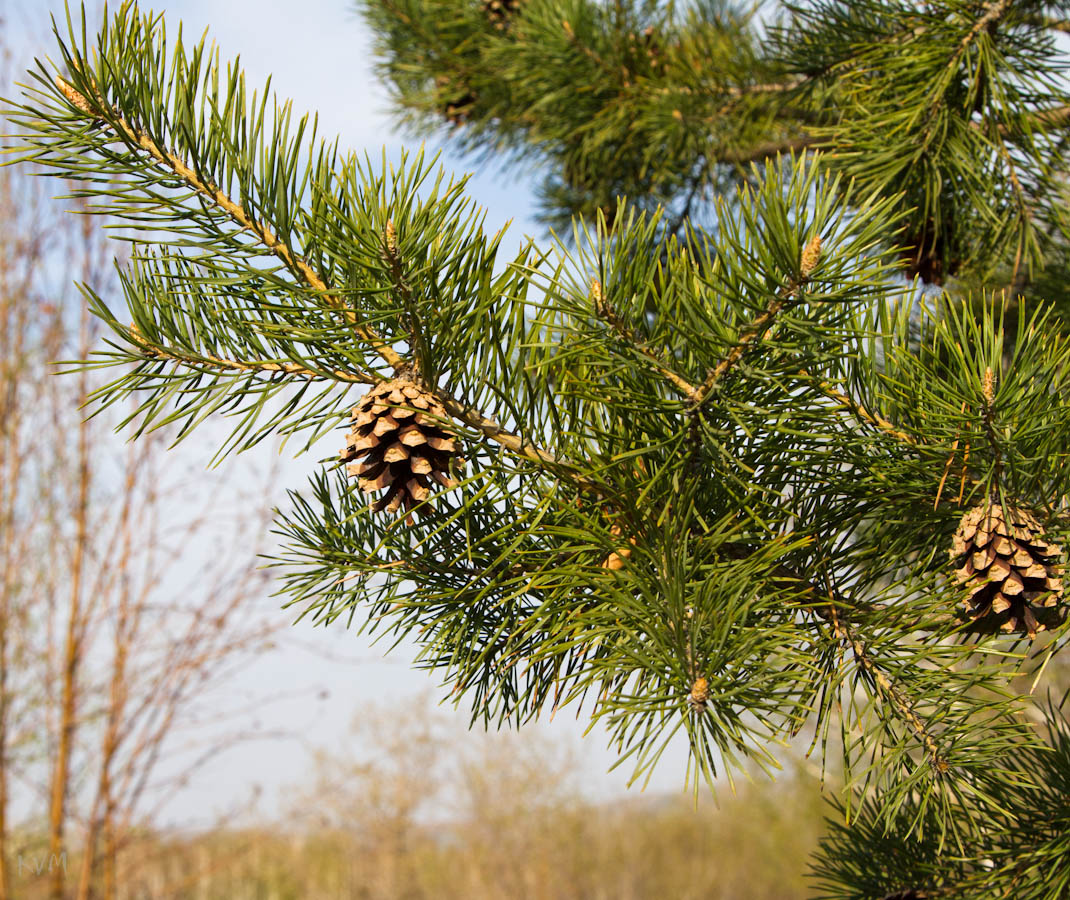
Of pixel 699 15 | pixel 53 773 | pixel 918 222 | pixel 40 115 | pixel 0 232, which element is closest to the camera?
pixel 40 115

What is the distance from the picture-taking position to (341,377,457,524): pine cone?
14.2 inches

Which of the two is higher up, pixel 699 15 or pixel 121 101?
pixel 699 15

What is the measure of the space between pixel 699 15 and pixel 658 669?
3.44 ft

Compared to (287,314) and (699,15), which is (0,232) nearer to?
(699,15)

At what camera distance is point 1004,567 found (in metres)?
0.37

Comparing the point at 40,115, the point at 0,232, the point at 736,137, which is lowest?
the point at 40,115

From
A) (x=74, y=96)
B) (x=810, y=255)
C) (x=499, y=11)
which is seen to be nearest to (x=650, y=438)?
(x=810, y=255)

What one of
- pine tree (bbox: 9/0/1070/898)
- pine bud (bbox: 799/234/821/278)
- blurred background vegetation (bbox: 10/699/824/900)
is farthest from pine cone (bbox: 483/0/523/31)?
blurred background vegetation (bbox: 10/699/824/900)

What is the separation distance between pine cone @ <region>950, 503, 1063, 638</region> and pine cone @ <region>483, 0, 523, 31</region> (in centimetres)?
99

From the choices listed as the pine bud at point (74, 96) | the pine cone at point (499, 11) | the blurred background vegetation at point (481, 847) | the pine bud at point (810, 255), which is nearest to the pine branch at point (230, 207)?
the pine bud at point (74, 96)

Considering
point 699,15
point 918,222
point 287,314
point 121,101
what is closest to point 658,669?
point 287,314

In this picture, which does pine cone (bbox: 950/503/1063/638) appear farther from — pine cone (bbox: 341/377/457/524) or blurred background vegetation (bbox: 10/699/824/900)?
blurred background vegetation (bbox: 10/699/824/900)

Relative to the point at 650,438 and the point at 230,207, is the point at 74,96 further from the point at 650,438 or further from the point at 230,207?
the point at 650,438

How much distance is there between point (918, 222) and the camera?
0.67 metres
